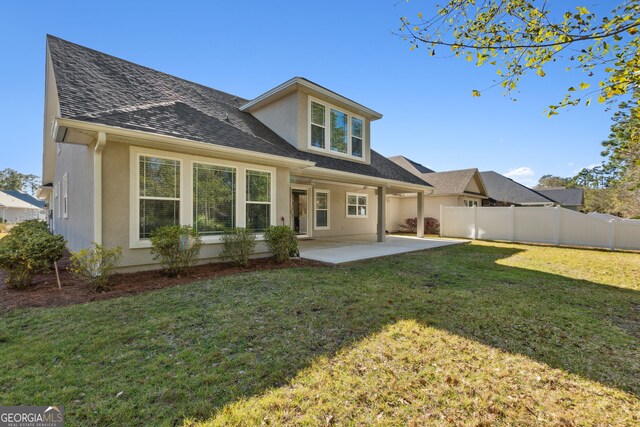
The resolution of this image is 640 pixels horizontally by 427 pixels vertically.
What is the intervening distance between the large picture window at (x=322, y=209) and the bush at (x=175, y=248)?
27.3 ft

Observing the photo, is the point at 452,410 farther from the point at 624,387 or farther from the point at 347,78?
the point at 347,78

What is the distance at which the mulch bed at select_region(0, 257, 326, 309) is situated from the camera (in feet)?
15.6

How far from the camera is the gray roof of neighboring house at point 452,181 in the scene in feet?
62.0

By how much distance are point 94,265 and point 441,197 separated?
19.1 m

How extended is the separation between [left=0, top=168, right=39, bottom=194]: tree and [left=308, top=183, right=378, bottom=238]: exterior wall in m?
68.1

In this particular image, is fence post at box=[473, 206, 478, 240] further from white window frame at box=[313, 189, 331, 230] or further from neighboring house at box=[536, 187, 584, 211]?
neighboring house at box=[536, 187, 584, 211]

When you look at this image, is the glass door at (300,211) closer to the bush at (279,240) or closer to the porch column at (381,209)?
the porch column at (381,209)

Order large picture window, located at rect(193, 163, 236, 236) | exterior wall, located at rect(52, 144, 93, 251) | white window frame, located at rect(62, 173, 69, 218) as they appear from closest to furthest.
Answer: exterior wall, located at rect(52, 144, 93, 251)
large picture window, located at rect(193, 163, 236, 236)
white window frame, located at rect(62, 173, 69, 218)

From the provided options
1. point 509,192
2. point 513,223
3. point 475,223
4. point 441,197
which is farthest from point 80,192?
point 509,192

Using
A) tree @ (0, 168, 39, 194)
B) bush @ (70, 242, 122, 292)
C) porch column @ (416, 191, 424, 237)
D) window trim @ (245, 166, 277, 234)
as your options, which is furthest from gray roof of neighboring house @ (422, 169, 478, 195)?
tree @ (0, 168, 39, 194)

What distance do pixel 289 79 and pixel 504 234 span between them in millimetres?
12755

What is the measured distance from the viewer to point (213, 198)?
7.31m

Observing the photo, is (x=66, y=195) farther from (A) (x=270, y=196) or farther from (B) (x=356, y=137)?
(B) (x=356, y=137)

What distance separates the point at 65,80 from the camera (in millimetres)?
6590
